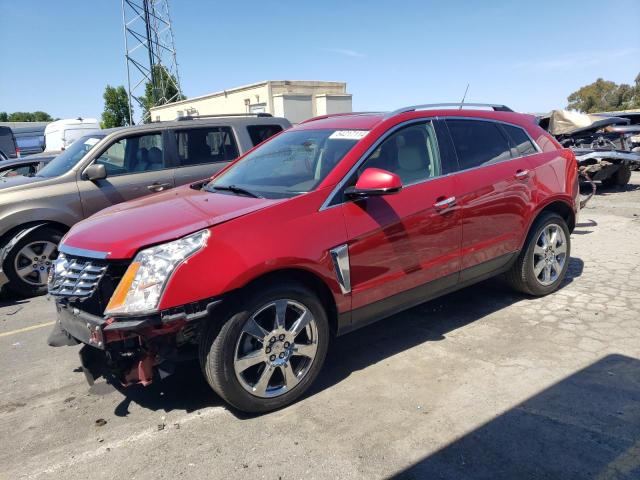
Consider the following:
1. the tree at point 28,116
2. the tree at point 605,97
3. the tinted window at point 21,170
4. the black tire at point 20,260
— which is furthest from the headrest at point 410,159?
the tree at point 28,116

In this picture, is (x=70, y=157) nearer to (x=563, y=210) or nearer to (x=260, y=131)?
(x=260, y=131)

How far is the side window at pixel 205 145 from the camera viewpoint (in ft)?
22.4

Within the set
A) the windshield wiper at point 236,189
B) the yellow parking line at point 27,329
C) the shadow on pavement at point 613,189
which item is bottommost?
the yellow parking line at point 27,329

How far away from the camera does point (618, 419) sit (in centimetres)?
290

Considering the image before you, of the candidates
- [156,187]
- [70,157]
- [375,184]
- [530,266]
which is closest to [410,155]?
[375,184]

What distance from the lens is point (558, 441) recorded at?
2.73 m

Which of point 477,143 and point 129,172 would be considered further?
point 129,172

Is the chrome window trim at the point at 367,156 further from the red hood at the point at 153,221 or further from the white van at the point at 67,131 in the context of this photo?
the white van at the point at 67,131

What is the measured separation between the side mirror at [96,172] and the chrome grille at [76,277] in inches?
119

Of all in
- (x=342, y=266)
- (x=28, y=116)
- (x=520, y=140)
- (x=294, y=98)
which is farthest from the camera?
(x=28, y=116)

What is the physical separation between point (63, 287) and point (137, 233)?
62 centimetres

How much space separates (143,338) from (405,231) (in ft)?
6.18

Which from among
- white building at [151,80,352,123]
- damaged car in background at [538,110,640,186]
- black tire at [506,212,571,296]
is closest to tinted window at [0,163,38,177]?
black tire at [506,212,571,296]

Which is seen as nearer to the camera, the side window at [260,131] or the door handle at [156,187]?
the door handle at [156,187]
